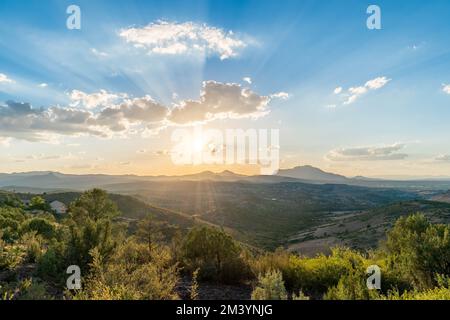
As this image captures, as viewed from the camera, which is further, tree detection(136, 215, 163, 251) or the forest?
tree detection(136, 215, 163, 251)

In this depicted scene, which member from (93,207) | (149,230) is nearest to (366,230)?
(93,207)

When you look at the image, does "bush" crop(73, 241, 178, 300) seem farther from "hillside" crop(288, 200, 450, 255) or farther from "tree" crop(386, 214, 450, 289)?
A: "hillside" crop(288, 200, 450, 255)

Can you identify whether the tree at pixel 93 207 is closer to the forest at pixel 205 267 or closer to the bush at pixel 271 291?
the forest at pixel 205 267

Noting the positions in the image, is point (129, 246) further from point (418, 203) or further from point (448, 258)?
point (418, 203)

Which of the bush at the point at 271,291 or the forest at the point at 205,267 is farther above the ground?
the bush at the point at 271,291

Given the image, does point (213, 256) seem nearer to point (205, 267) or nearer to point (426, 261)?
point (205, 267)

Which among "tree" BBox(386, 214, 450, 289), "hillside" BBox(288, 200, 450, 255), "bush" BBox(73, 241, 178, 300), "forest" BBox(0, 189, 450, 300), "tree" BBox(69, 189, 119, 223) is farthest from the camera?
"hillside" BBox(288, 200, 450, 255)

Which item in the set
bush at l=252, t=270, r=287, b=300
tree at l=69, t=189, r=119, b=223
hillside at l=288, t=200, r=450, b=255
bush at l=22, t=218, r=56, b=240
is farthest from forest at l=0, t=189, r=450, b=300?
hillside at l=288, t=200, r=450, b=255

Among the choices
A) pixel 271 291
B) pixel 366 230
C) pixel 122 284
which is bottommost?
pixel 366 230

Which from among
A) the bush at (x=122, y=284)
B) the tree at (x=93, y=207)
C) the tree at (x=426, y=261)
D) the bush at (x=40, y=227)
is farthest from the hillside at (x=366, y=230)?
the bush at (x=122, y=284)

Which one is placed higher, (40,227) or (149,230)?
(149,230)

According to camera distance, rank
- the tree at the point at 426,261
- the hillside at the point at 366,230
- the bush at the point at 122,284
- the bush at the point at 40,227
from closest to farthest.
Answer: the bush at the point at 122,284, the tree at the point at 426,261, the bush at the point at 40,227, the hillside at the point at 366,230

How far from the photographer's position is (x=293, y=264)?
10.7 meters

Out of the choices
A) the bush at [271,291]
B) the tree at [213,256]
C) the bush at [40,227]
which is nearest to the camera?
the bush at [271,291]
